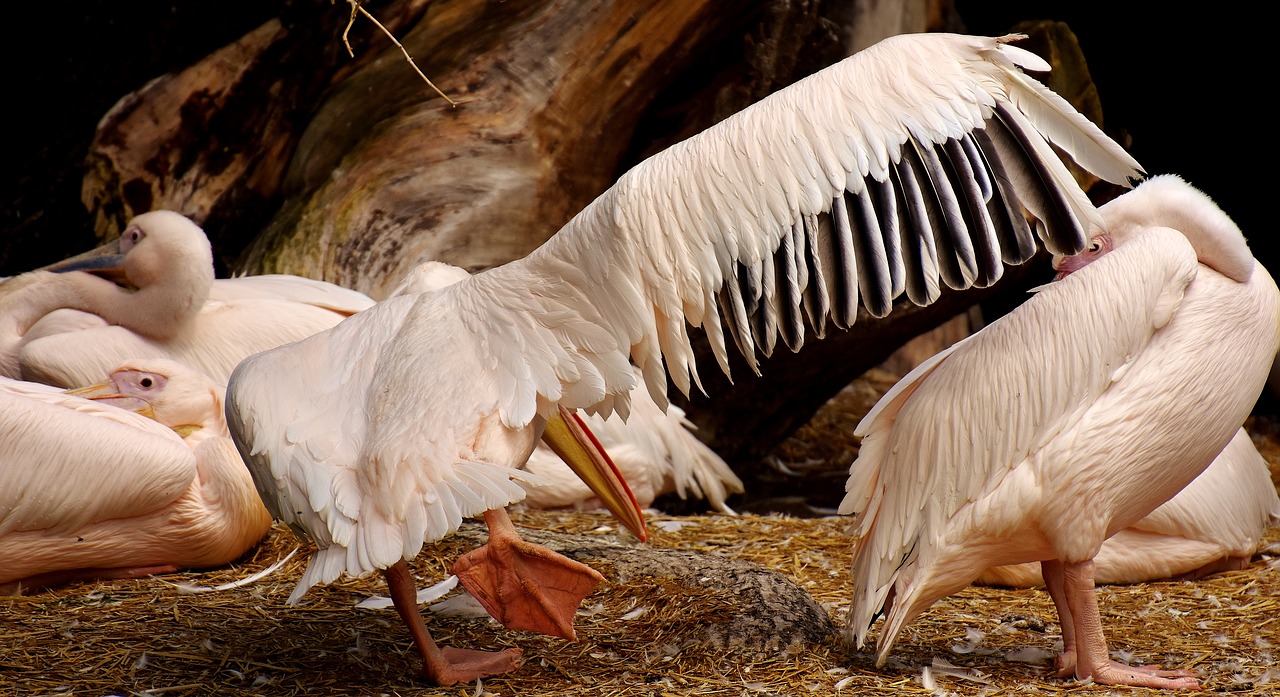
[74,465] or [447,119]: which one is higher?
[447,119]

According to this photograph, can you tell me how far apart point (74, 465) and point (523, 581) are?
5.10 ft

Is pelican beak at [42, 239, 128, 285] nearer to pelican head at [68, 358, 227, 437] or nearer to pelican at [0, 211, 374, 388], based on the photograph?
pelican at [0, 211, 374, 388]

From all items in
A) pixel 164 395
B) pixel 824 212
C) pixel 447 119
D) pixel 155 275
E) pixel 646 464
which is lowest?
pixel 646 464

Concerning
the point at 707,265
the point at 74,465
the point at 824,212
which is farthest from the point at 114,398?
the point at 824,212

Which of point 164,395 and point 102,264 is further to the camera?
point 102,264

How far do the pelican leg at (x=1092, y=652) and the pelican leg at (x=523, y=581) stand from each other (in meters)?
1.06

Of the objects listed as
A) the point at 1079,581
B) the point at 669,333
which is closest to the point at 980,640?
the point at 1079,581

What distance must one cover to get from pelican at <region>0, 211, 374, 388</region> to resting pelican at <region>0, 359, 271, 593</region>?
650 mm

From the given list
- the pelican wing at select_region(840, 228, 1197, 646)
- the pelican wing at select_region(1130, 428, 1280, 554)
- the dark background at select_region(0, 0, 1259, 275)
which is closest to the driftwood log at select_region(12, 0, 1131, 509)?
the dark background at select_region(0, 0, 1259, 275)

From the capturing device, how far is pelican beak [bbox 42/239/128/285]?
470 cm

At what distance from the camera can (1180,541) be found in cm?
384

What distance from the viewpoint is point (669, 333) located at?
8.75 feet

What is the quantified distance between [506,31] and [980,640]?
3.24m

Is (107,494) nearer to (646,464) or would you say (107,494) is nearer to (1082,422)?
(646,464)
